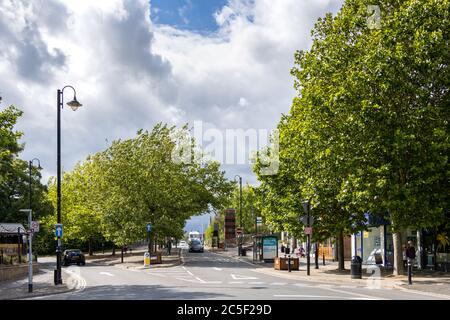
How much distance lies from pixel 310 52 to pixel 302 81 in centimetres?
169

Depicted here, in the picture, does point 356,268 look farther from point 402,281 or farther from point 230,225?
point 230,225

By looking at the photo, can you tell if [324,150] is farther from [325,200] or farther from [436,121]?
[436,121]

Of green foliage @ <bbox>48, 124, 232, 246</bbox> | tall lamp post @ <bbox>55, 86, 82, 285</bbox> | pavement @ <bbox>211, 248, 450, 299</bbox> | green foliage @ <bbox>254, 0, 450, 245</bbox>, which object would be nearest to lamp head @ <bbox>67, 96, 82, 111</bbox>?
tall lamp post @ <bbox>55, 86, 82, 285</bbox>

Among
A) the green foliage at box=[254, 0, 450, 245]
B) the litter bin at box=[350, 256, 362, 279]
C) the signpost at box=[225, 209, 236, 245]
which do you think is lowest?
the litter bin at box=[350, 256, 362, 279]

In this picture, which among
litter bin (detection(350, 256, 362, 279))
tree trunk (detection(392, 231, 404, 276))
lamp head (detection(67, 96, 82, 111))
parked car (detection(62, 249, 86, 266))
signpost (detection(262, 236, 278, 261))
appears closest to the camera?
lamp head (detection(67, 96, 82, 111))

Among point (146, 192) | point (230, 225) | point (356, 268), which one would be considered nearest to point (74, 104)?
point (356, 268)

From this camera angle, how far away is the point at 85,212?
63188 mm

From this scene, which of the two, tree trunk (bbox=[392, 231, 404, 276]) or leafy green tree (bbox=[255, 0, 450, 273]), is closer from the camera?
leafy green tree (bbox=[255, 0, 450, 273])

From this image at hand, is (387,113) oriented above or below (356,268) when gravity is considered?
above

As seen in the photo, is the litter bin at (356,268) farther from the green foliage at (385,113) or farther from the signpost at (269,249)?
the signpost at (269,249)

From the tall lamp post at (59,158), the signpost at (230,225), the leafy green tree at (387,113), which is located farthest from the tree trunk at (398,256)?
the signpost at (230,225)

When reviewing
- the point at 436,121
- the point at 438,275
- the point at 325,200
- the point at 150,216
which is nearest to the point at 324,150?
the point at 325,200

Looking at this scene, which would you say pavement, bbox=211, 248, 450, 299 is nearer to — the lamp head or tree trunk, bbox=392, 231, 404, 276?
tree trunk, bbox=392, 231, 404, 276

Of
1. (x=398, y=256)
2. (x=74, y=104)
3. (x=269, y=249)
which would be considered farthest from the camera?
(x=269, y=249)
